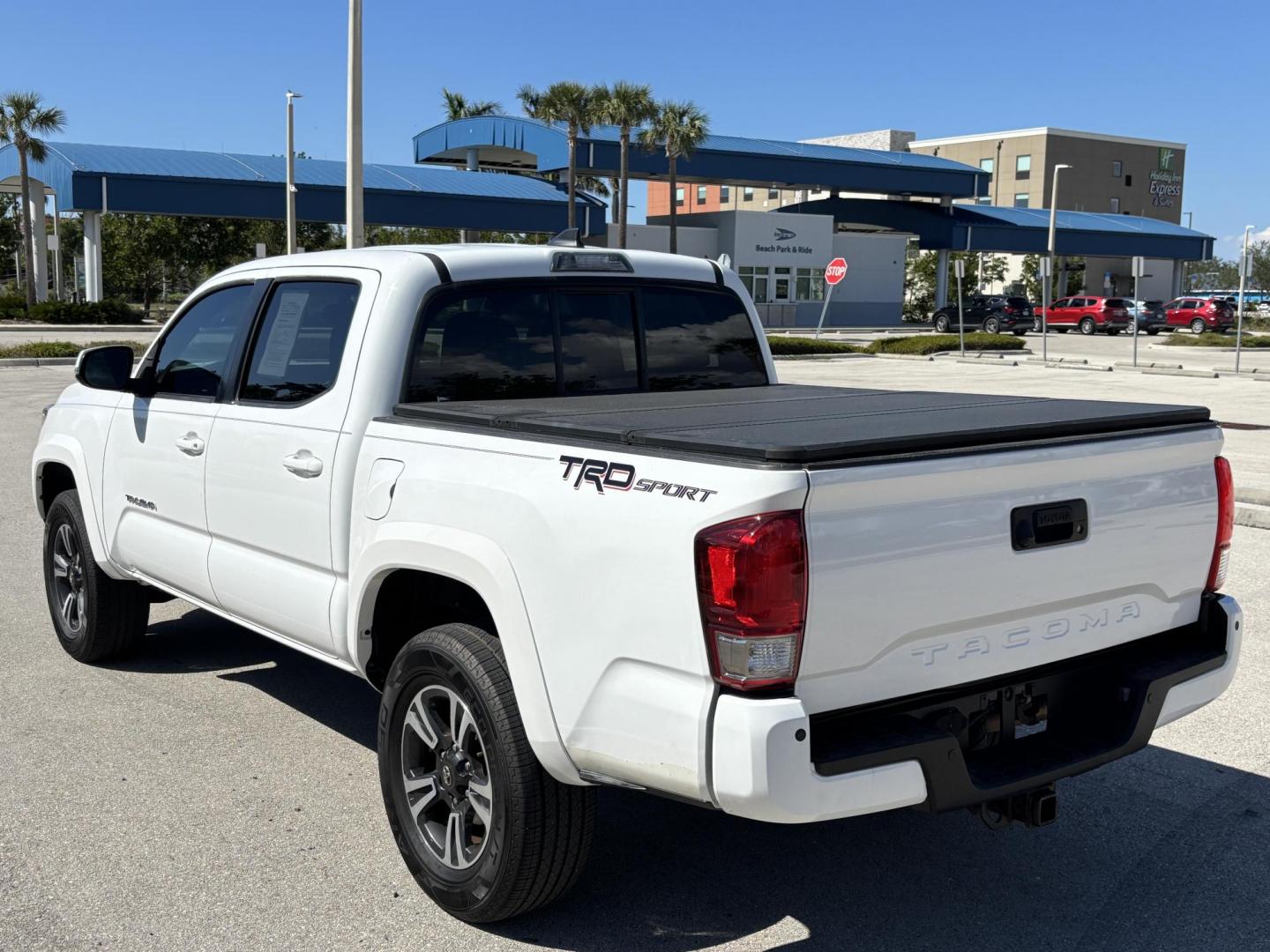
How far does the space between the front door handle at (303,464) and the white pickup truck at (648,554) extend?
13mm

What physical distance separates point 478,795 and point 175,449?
2.32 metres

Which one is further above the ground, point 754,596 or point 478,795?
point 754,596

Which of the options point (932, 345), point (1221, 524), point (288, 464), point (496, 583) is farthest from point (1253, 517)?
point (932, 345)

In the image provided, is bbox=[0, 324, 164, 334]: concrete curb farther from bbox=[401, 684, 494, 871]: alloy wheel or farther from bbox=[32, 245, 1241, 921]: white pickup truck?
bbox=[401, 684, 494, 871]: alloy wheel

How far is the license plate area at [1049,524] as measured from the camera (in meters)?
3.29

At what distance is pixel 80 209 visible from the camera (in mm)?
45281

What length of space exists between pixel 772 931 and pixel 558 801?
2.55ft

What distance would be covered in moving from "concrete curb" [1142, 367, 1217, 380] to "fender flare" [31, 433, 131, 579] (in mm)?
28498

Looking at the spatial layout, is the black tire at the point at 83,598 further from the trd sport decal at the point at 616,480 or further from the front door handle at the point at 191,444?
the trd sport decal at the point at 616,480

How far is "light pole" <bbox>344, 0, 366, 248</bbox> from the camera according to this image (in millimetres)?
19969

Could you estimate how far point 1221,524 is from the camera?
3.93 m

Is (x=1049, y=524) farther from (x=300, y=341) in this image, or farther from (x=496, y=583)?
(x=300, y=341)

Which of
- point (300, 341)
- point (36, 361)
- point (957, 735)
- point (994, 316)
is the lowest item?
point (36, 361)

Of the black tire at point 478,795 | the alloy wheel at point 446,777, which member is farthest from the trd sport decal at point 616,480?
the alloy wheel at point 446,777
